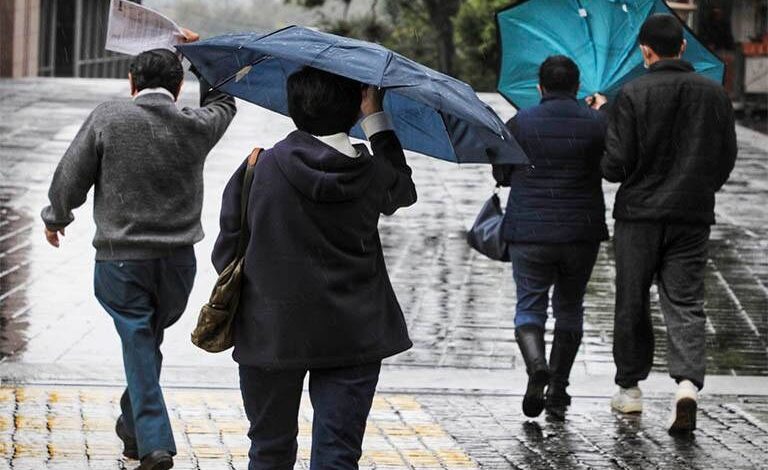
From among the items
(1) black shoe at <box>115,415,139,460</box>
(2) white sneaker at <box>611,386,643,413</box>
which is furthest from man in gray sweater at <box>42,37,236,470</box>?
(2) white sneaker at <box>611,386,643,413</box>

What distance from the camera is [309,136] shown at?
483cm

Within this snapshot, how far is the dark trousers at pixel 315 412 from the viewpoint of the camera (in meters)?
4.83

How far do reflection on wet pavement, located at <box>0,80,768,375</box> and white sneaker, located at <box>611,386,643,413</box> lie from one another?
1.11 meters

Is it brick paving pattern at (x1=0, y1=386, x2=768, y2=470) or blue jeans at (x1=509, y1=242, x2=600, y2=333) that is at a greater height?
blue jeans at (x1=509, y1=242, x2=600, y2=333)

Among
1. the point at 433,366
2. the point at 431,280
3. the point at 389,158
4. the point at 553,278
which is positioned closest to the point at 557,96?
the point at 553,278

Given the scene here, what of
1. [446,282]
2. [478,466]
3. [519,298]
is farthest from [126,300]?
Answer: [446,282]

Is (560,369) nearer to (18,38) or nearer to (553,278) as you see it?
(553,278)

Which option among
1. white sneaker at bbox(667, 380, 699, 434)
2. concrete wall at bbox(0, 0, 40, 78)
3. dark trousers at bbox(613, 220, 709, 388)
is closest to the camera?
white sneaker at bbox(667, 380, 699, 434)

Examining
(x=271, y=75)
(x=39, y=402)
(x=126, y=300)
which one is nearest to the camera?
(x=271, y=75)

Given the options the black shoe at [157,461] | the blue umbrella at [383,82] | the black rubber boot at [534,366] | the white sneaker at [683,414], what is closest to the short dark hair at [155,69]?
the blue umbrella at [383,82]

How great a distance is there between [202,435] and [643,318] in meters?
2.24

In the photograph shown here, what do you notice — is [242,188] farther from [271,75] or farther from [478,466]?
[478,466]

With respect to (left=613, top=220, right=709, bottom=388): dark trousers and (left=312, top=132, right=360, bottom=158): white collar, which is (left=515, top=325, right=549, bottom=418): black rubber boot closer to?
(left=613, top=220, right=709, bottom=388): dark trousers

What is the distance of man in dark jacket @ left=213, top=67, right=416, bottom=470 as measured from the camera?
15.7 feet
